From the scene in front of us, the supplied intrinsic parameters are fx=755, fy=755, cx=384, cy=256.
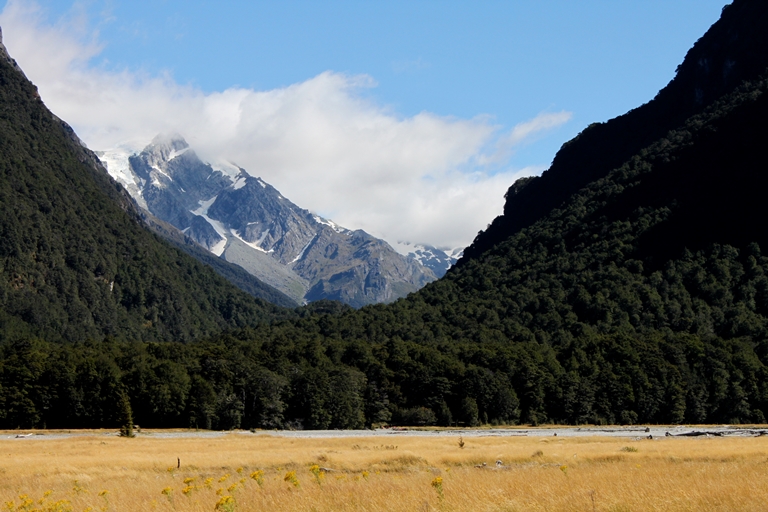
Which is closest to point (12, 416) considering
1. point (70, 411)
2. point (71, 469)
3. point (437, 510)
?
point (70, 411)

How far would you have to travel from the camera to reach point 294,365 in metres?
158

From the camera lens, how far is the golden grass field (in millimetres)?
29203

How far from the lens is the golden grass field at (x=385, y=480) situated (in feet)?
95.8

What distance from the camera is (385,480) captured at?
3994 centimetres

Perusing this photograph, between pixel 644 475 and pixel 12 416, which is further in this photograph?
pixel 12 416

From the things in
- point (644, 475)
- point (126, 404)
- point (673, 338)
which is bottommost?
point (644, 475)

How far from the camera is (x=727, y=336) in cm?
18775

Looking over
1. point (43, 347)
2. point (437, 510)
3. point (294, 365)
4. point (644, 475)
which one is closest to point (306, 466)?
point (644, 475)

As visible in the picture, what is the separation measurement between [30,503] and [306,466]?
95.5ft

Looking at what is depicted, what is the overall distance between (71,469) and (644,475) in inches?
1518

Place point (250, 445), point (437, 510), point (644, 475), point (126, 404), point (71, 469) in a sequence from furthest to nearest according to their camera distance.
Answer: point (126, 404) < point (250, 445) < point (71, 469) < point (644, 475) < point (437, 510)

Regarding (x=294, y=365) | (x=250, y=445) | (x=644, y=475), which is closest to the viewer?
(x=644, y=475)

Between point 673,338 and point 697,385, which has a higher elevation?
point 673,338

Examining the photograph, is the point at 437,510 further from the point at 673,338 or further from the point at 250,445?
the point at 673,338
